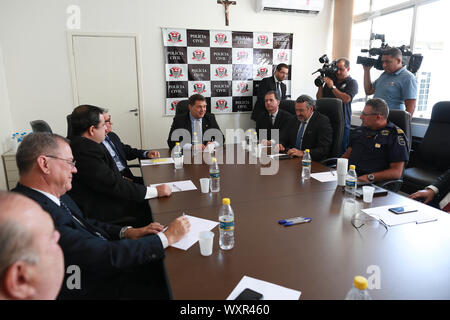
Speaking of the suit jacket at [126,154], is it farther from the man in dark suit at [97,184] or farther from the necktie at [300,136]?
the necktie at [300,136]

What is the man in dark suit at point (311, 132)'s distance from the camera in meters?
2.74

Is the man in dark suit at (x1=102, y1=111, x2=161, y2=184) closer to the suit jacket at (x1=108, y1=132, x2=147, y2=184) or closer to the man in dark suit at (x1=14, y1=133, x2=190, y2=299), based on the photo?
the suit jacket at (x1=108, y1=132, x2=147, y2=184)

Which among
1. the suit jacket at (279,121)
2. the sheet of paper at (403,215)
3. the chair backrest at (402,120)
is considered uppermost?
the chair backrest at (402,120)

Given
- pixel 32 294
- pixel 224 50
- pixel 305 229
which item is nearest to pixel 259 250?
pixel 305 229

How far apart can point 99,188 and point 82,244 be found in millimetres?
745

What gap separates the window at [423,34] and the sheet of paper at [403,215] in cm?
286

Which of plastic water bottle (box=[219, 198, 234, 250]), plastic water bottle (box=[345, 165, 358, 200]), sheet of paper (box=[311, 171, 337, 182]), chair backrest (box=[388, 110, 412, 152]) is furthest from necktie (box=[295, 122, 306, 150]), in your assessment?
plastic water bottle (box=[219, 198, 234, 250])

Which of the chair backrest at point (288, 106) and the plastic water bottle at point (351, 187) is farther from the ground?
the chair backrest at point (288, 106)

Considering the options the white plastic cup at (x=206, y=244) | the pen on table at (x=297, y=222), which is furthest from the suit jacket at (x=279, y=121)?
the white plastic cup at (x=206, y=244)

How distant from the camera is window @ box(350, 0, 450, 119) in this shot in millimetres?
3611

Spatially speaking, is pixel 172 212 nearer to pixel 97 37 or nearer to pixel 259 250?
pixel 259 250

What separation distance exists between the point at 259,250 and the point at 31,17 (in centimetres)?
421

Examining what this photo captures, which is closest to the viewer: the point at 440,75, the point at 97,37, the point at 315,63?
the point at 440,75

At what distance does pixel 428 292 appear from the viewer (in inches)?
35.2
